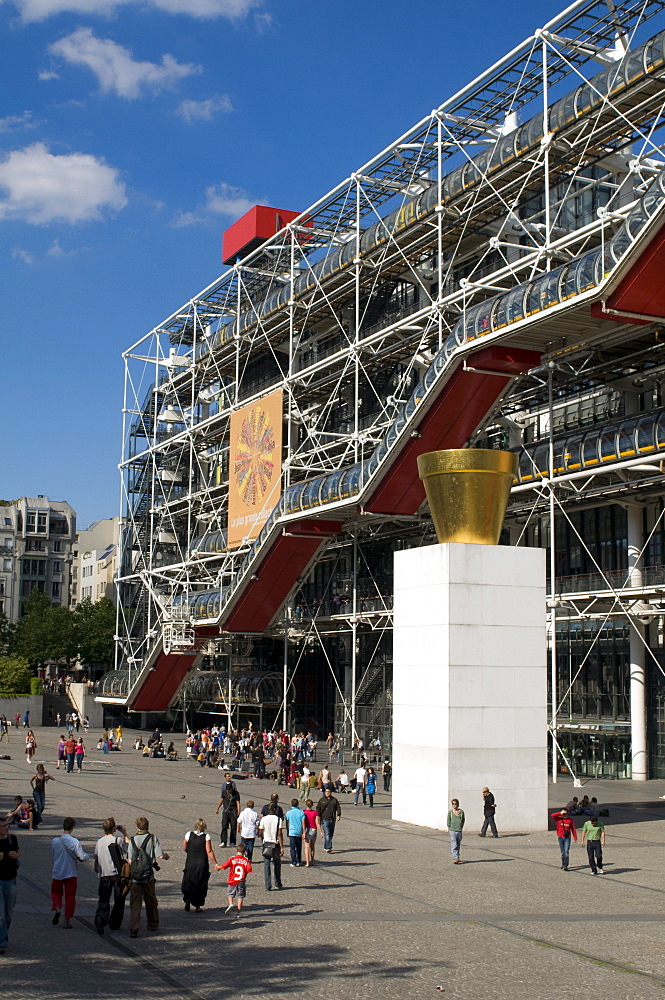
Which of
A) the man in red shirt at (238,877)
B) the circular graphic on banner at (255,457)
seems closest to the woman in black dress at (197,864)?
the man in red shirt at (238,877)

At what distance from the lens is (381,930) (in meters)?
12.4

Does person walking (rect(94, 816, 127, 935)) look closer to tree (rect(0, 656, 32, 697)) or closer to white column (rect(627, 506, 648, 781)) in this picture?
white column (rect(627, 506, 648, 781))

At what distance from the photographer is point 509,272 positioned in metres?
32.8

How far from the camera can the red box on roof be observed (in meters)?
60.5

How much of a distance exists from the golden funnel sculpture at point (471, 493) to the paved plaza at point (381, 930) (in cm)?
557

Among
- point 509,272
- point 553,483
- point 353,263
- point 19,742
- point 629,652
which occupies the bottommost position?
point 19,742

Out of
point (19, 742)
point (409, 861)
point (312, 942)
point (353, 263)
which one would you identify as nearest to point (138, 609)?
point (19, 742)

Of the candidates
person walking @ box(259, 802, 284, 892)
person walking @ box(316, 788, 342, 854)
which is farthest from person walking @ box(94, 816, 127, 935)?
person walking @ box(316, 788, 342, 854)

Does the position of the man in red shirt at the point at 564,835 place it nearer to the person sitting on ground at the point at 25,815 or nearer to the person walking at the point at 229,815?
the person walking at the point at 229,815

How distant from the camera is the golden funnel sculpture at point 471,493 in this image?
72.9 feet

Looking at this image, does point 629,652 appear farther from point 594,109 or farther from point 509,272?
point 594,109

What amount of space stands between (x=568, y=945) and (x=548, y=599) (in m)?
21.6

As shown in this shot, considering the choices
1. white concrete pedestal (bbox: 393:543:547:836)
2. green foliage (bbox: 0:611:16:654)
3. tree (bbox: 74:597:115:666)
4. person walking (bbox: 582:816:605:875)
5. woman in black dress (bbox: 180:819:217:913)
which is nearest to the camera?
woman in black dress (bbox: 180:819:217:913)

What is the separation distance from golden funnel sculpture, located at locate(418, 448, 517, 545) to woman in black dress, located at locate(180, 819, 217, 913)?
10.7 meters
